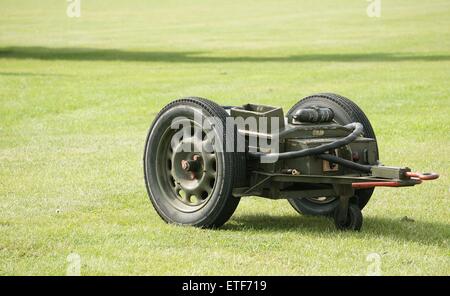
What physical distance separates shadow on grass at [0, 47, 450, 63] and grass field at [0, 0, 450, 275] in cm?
9

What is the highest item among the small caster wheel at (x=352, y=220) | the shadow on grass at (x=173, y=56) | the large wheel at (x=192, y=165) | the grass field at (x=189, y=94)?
the large wheel at (x=192, y=165)

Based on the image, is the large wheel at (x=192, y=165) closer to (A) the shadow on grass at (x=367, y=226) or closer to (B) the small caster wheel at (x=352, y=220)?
(A) the shadow on grass at (x=367, y=226)

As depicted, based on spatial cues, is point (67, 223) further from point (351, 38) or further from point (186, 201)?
point (351, 38)

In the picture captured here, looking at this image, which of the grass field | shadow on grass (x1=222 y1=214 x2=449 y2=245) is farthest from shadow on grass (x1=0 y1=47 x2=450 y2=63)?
shadow on grass (x1=222 y1=214 x2=449 y2=245)

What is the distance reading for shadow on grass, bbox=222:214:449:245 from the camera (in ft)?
29.3

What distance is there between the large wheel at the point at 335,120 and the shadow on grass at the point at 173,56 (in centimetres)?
2278

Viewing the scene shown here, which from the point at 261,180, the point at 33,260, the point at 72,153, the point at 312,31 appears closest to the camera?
the point at 33,260

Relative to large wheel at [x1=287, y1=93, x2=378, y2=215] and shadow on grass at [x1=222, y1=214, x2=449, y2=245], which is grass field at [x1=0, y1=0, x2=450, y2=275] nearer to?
shadow on grass at [x1=222, y1=214, x2=449, y2=245]

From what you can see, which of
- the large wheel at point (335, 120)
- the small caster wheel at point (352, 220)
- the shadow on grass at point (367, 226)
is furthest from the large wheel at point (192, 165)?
the large wheel at point (335, 120)

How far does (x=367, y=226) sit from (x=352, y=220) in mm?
399

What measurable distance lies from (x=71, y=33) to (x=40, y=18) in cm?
1019

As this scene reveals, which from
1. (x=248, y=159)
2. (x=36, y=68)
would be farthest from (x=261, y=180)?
(x=36, y=68)

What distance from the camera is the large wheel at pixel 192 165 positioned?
882 cm
